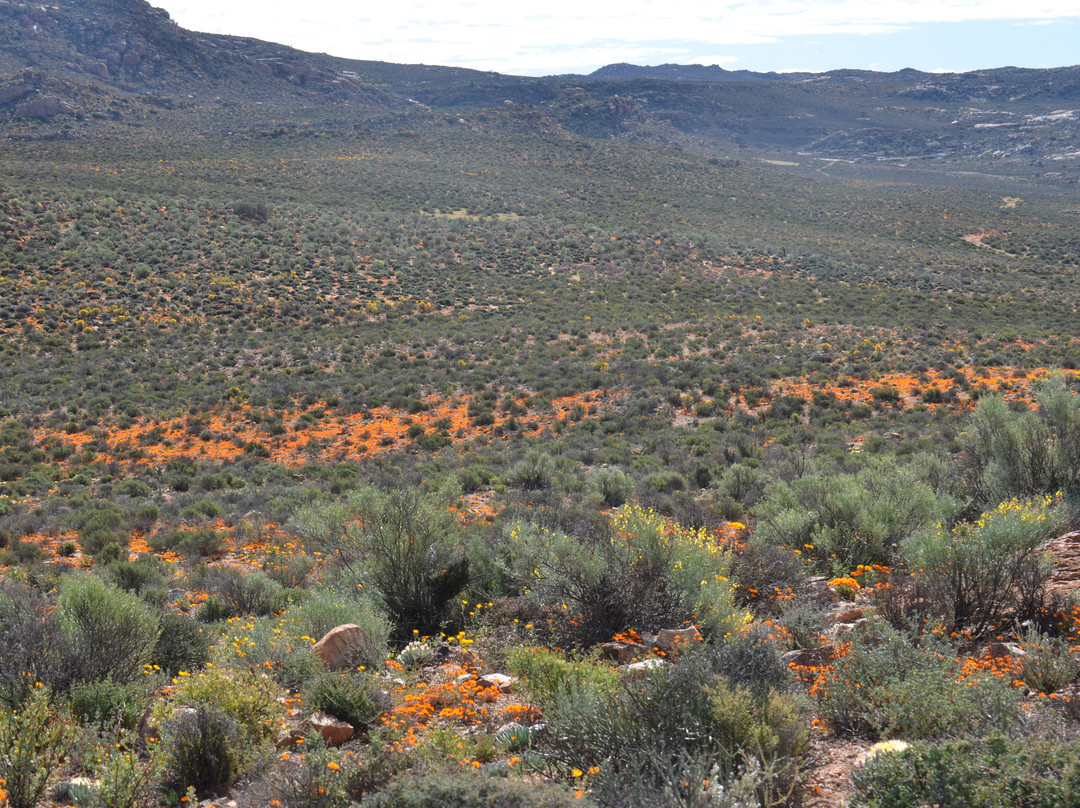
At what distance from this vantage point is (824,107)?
14638 cm

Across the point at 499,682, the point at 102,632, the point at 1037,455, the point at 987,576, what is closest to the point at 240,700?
the point at 102,632

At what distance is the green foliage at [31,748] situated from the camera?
3.84 m

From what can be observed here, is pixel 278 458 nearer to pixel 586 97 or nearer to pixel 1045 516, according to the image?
pixel 1045 516

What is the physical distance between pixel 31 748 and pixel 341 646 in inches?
85.4

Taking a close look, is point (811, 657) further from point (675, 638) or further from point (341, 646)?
point (341, 646)

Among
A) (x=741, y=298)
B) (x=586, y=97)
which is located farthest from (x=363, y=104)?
(x=741, y=298)

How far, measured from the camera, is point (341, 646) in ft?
18.7

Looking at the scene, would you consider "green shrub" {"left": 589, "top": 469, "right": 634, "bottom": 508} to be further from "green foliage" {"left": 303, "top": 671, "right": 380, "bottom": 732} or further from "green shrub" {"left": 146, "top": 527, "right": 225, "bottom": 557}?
"green foliage" {"left": 303, "top": 671, "right": 380, "bottom": 732}

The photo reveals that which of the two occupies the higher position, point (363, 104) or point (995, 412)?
point (363, 104)

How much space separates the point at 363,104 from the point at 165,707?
12333cm


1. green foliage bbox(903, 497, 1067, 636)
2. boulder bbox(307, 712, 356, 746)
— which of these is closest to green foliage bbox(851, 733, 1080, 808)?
green foliage bbox(903, 497, 1067, 636)

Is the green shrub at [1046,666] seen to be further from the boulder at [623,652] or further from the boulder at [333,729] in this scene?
the boulder at [333,729]

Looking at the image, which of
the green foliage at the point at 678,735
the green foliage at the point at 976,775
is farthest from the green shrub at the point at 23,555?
the green foliage at the point at 976,775

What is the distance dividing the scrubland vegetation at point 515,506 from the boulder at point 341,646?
0.34ft
